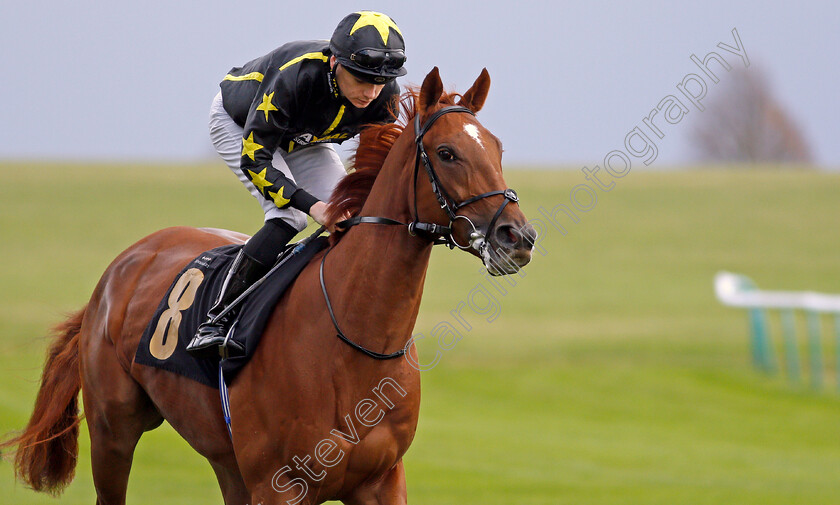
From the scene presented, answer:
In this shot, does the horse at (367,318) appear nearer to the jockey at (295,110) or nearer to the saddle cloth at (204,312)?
the saddle cloth at (204,312)

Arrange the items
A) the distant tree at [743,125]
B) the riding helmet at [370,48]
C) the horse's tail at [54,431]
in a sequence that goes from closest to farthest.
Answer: the riding helmet at [370,48]
the horse's tail at [54,431]
the distant tree at [743,125]

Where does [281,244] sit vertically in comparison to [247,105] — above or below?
below

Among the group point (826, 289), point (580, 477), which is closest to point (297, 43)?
point (580, 477)

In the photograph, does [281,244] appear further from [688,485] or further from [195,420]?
[688,485]

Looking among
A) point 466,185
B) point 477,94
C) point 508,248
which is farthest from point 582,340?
point 508,248

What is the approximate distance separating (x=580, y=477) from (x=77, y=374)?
19.2ft

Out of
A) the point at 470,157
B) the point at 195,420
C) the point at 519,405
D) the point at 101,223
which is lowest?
the point at 101,223

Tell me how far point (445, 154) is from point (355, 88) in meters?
0.71

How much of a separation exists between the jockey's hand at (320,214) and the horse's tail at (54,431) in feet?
7.62

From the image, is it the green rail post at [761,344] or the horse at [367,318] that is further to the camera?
the green rail post at [761,344]

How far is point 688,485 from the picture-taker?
9453 millimetres

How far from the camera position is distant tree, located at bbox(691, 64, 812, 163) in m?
58.3

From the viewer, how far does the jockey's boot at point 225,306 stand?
13.8 feet

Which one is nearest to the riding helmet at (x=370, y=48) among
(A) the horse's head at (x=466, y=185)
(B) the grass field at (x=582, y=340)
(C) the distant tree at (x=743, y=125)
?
(A) the horse's head at (x=466, y=185)
